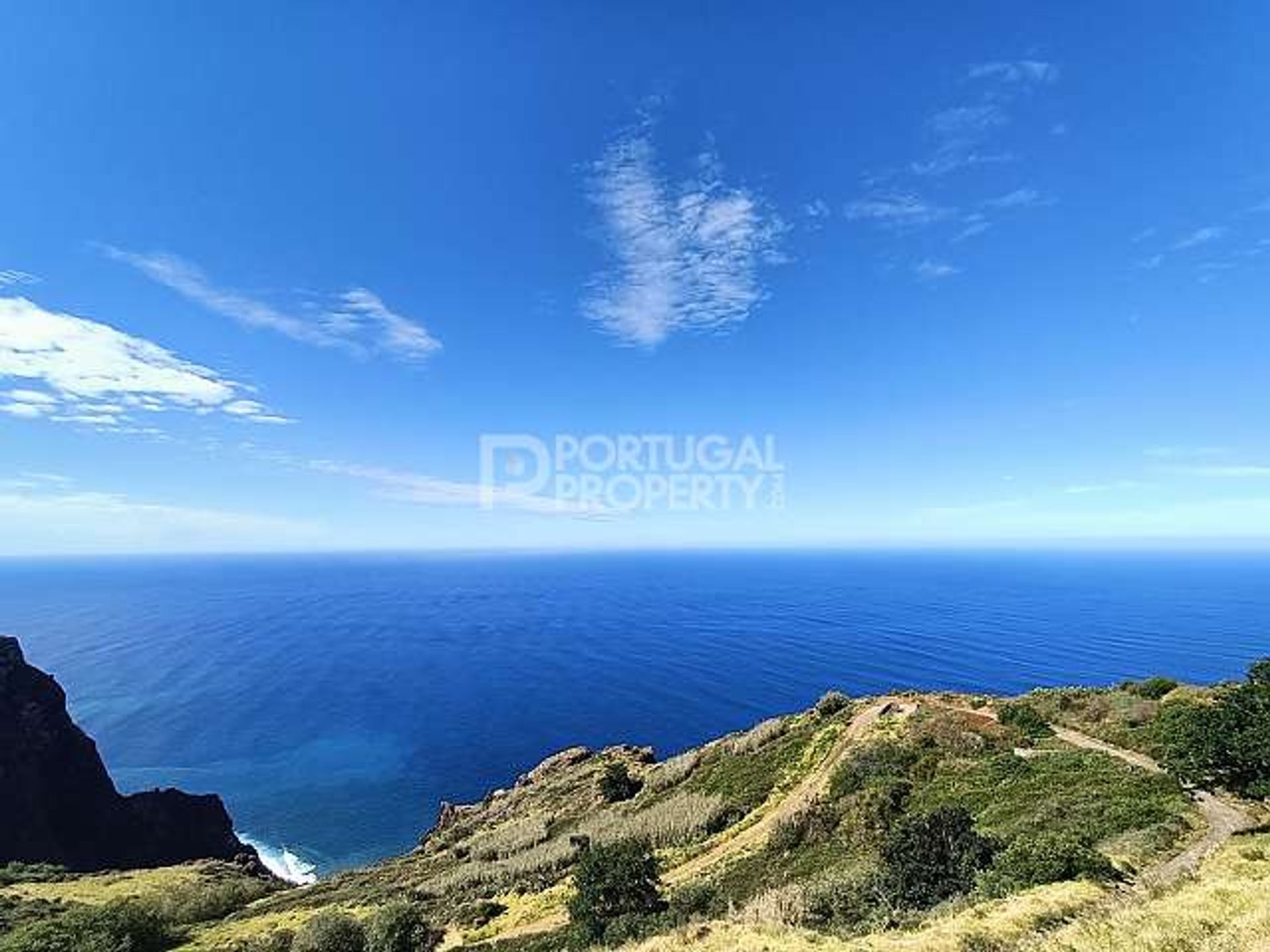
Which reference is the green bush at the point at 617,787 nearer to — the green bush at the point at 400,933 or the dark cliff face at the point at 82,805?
the green bush at the point at 400,933

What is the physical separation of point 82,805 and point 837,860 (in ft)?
306

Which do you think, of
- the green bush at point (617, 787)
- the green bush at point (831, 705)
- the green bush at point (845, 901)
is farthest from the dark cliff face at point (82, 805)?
the green bush at point (845, 901)

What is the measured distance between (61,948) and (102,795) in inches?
2449

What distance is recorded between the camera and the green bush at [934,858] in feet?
66.0

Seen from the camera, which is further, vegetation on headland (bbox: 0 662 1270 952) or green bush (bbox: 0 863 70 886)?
green bush (bbox: 0 863 70 886)

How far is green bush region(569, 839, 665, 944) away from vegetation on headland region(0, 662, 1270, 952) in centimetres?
9

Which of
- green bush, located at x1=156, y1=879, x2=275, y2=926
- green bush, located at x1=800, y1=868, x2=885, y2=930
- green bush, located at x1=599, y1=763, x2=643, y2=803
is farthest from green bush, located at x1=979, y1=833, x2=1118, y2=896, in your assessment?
green bush, located at x1=156, y1=879, x2=275, y2=926

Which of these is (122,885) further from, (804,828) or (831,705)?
(831,705)

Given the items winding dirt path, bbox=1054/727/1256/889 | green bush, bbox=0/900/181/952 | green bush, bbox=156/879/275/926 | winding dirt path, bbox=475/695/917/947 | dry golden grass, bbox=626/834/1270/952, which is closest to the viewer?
dry golden grass, bbox=626/834/1270/952

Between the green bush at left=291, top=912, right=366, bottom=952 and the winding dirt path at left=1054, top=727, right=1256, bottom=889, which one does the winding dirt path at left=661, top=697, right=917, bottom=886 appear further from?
the winding dirt path at left=1054, top=727, right=1256, bottom=889

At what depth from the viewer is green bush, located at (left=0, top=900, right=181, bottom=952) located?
1254 inches

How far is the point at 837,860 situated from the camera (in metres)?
28.2

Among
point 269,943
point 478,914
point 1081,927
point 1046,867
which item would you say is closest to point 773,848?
point 478,914

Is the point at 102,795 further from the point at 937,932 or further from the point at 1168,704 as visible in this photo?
the point at 1168,704
